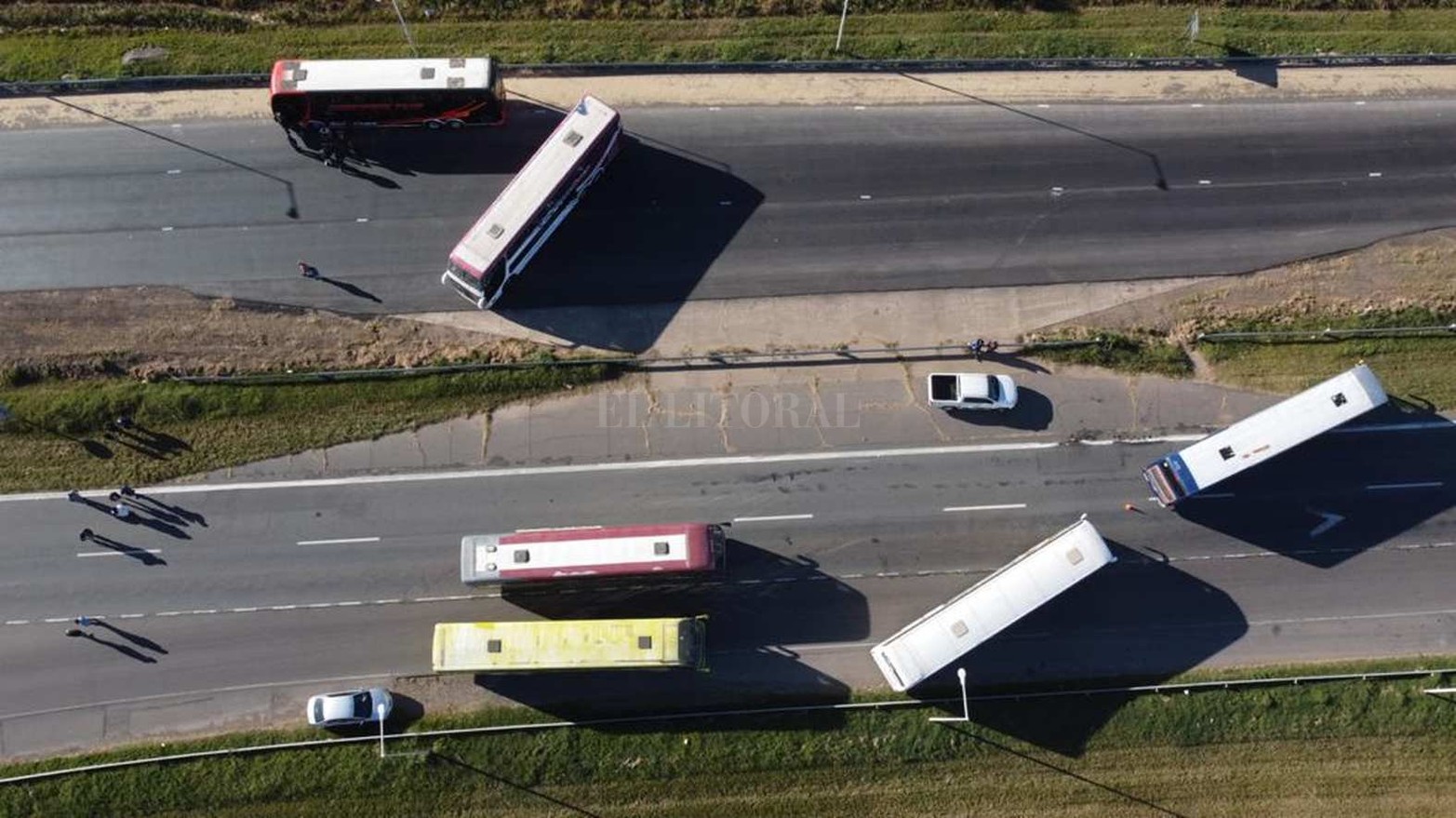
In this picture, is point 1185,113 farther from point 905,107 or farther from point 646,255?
point 646,255

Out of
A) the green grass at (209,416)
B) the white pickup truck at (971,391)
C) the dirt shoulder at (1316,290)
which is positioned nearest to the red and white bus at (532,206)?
the green grass at (209,416)

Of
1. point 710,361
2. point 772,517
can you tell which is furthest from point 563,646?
point 710,361

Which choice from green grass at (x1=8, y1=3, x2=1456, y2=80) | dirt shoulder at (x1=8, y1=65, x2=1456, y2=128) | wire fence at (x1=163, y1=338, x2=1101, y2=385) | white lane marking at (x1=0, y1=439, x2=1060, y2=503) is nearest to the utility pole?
green grass at (x1=8, y1=3, x2=1456, y2=80)

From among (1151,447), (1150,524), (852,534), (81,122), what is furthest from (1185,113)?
(81,122)

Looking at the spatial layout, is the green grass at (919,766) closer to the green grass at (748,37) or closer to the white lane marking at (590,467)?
the white lane marking at (590,467)

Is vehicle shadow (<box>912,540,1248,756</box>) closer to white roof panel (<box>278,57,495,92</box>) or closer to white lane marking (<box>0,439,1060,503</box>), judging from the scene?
white lane marking (<box>0,439,1060,503</box>)
